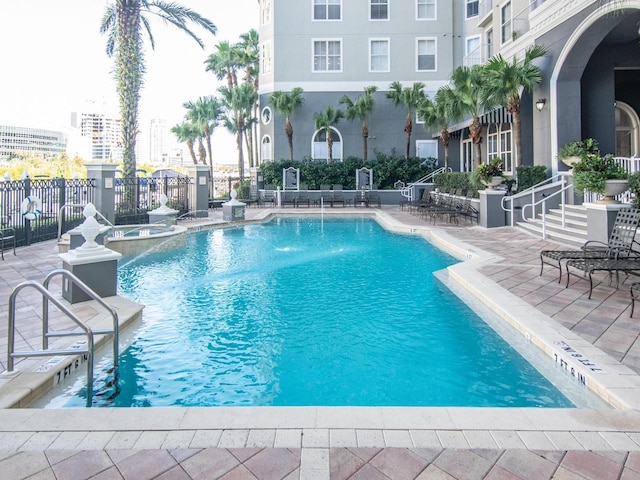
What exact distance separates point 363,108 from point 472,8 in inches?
338

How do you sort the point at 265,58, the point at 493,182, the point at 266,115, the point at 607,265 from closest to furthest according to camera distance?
the point at 607,265 < the point at 493,182 < the point at 266,115 < the point at 265,58

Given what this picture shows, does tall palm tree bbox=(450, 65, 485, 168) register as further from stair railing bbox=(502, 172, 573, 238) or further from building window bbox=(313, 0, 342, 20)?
building window bbox=(313, 0, 342, 20)

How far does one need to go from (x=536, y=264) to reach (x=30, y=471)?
26.8 feet

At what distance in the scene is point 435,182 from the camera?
78.6 feet

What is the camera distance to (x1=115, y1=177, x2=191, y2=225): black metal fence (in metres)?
15.8

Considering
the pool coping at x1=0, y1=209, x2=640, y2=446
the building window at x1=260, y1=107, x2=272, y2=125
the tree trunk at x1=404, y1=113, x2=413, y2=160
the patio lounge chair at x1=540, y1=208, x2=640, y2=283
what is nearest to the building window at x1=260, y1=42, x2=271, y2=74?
the building window at x1=260, y1=107, x2=272, y2=125

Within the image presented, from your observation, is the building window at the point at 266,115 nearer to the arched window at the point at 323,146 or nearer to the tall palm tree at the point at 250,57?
the arched window at the point at 323,146

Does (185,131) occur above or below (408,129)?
above

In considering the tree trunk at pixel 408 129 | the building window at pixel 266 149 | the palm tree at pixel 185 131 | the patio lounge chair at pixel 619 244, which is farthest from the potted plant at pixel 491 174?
the palm tree at pixel 185 131

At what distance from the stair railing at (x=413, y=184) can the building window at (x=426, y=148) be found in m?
1.99

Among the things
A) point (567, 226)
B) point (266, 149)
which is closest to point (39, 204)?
point (567, 226)

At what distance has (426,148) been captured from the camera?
27.9 metres

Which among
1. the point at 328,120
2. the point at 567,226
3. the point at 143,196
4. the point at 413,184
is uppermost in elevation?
the point at 328,120

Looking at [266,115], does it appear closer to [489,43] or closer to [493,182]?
[489,43]
